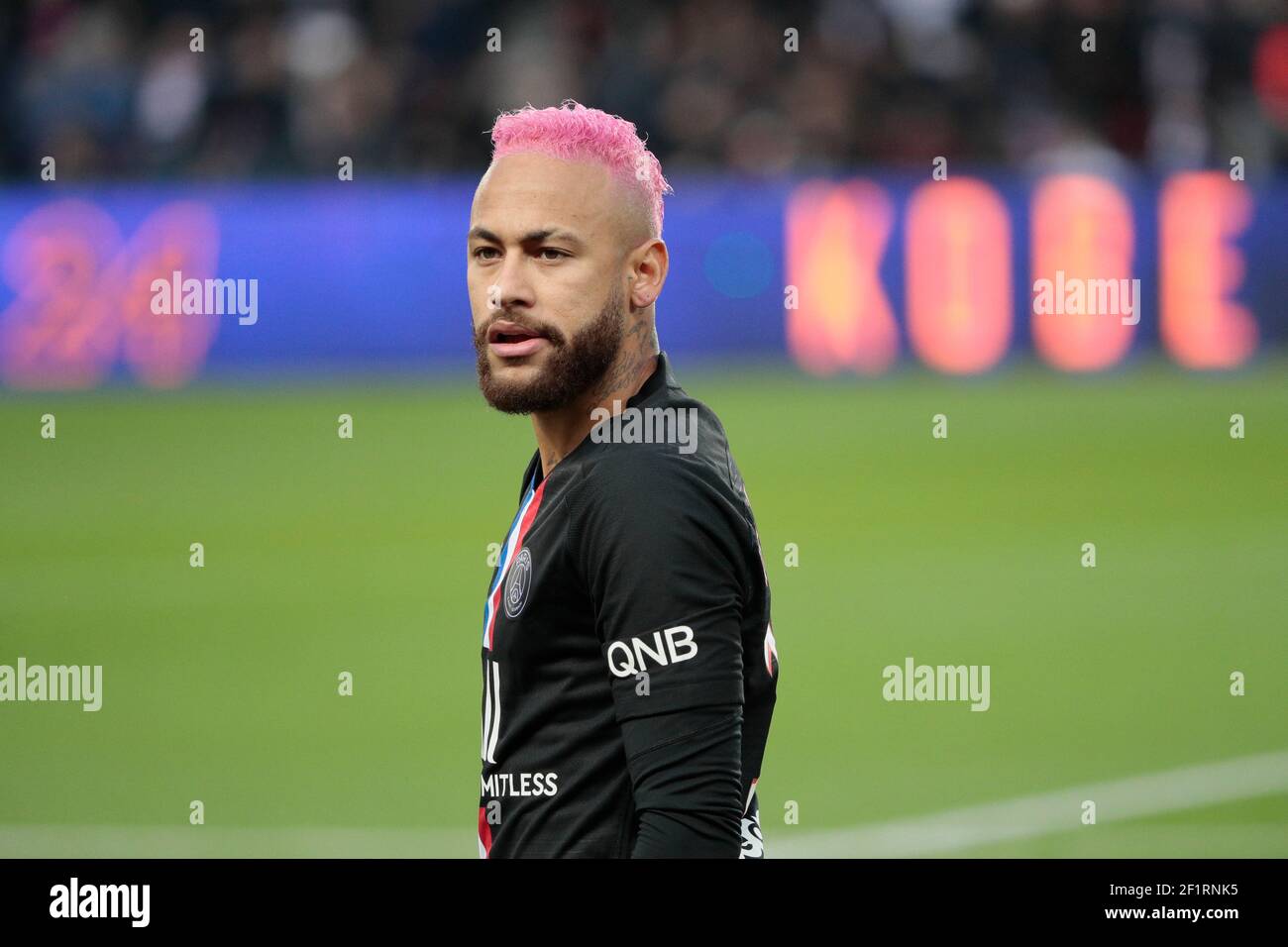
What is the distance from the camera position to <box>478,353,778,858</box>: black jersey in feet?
8.04

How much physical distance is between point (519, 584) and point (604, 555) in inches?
8.8

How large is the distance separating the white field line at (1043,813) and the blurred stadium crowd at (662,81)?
8915mm

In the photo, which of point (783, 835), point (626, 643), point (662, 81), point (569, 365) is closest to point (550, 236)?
point (569, 365)

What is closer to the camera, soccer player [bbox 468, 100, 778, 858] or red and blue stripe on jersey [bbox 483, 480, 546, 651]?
soccer player [bbox 468, 100, 778, 858]

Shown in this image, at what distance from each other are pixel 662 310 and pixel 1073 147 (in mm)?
4538

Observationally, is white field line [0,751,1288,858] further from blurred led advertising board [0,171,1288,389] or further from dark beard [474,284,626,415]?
blurred led advertising board [0,171,1288,389]

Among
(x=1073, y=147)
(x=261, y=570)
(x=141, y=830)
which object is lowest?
(x=141, y=830)

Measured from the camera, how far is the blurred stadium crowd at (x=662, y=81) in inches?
629

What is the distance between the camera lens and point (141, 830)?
6.71 metres

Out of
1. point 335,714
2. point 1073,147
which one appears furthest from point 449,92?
point 335,714

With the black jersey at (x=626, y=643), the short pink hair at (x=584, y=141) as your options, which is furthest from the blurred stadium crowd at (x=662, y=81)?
the black jersey at (x=626, y=643)

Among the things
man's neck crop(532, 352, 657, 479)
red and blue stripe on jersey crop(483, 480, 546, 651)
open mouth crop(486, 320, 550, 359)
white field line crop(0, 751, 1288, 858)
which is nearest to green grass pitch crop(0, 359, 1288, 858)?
white field line crop(0, 751, 1288, 858)
